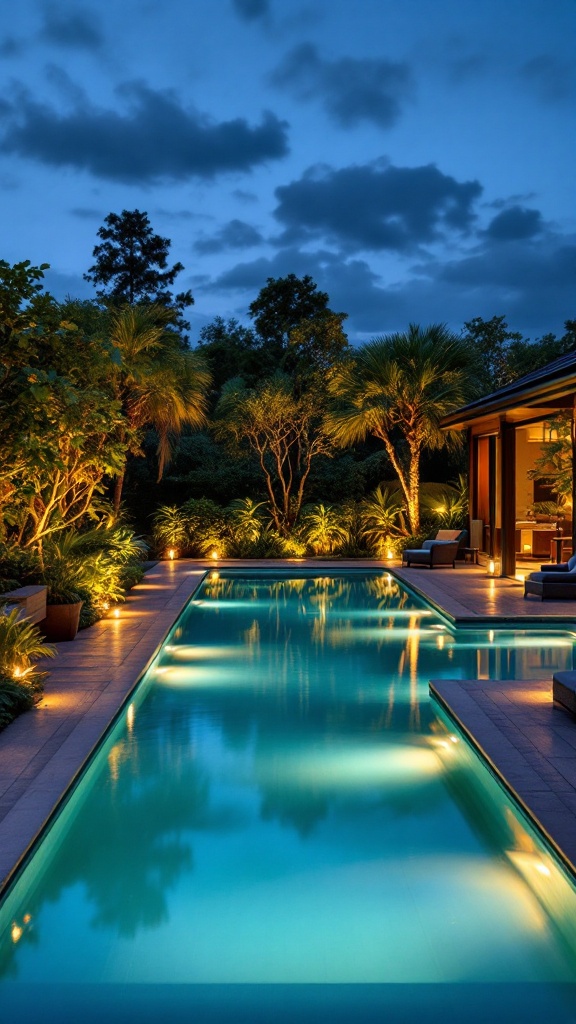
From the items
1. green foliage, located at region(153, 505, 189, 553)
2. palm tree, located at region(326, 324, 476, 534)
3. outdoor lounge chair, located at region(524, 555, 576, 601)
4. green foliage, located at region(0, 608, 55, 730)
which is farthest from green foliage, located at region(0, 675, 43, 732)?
green foliage, located at region(153, 505, 189, 553)

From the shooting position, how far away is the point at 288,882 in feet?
14.0

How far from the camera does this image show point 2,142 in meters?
36.0

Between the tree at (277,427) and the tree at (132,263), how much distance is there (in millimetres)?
Answer: 13873

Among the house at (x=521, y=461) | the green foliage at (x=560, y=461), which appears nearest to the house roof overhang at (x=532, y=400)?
the house at (x=521, y=461)

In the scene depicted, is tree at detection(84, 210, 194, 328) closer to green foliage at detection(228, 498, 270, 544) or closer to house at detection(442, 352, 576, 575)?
green foliage at detection(228, 498, 270, 544)

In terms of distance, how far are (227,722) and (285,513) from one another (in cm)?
1449

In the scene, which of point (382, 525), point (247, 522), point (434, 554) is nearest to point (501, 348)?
point (382, 525)

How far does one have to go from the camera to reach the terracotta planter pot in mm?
9508

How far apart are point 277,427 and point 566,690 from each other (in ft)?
50.2

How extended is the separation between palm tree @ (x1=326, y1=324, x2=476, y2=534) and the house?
83 cm

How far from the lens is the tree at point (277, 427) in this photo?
808 inches

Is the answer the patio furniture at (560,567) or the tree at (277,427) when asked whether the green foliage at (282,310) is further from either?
the patio furniture at (560,567)

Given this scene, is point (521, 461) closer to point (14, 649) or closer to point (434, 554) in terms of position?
point (434, 554)

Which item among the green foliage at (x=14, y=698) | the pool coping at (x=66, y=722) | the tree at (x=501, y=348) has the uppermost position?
the tree at (x=501, y=348)
